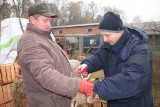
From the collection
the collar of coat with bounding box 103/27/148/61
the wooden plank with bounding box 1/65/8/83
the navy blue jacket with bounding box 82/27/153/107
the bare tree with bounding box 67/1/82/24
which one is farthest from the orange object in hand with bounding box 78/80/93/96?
the bare tree with bounding box 67/1/82/24

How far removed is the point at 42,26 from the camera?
297 cm

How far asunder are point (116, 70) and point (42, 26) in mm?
1081

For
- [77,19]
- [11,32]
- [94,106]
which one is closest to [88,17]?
[77,19]

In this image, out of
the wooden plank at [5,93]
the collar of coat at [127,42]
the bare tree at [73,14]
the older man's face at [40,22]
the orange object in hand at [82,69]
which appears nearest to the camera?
the collar of coat at [127,42]

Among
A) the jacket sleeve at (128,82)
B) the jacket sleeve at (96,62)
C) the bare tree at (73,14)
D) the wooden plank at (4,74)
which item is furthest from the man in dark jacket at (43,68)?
the bare tree at (73,14)

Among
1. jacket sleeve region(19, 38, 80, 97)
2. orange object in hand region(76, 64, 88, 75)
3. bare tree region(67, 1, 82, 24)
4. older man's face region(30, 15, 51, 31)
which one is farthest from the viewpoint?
bare tree region(67, 1, 82, 24)

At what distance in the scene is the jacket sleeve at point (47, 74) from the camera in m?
2.47

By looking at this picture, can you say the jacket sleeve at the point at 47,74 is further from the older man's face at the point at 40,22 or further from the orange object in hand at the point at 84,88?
the older man's face at the point at 40,22

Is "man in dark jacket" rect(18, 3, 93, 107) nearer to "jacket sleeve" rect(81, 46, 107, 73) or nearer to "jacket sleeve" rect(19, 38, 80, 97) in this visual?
"jacket sleeve" rect(19, 38, 80, 97)

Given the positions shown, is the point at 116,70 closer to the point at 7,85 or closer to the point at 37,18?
the point at 37,18

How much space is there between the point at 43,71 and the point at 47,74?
0.18ft

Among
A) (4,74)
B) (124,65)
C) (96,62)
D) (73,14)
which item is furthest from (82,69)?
(73,14)

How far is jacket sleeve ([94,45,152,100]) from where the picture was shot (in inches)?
98.7

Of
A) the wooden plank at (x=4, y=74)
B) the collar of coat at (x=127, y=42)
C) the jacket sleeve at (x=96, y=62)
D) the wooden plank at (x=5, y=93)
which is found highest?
the collar of coat at (x=127, y=42)
